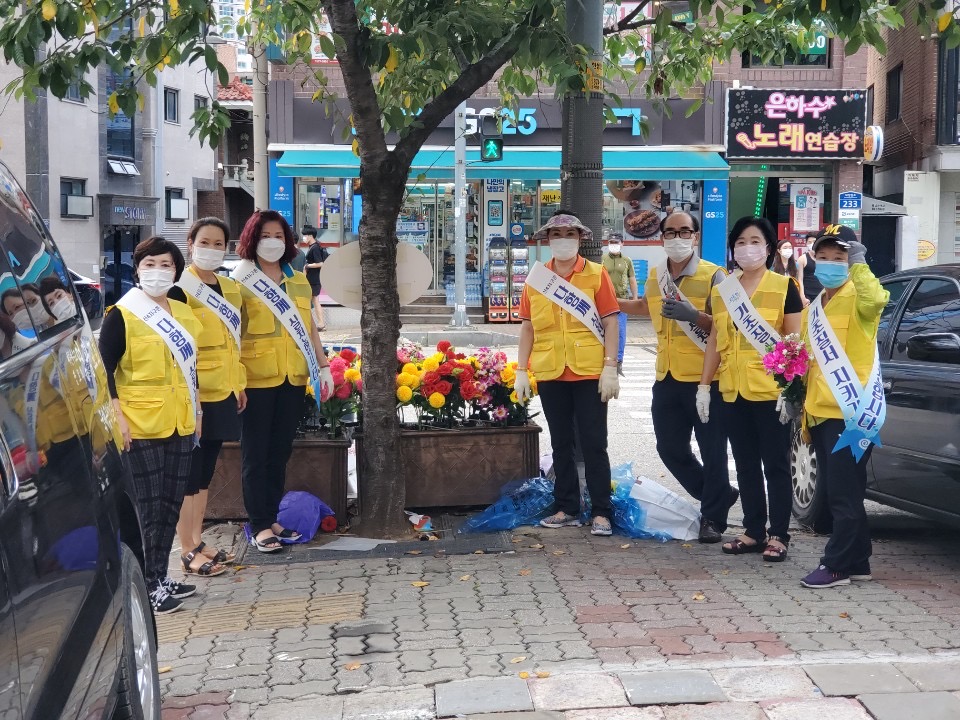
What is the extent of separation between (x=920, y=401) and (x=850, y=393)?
79 centimetres

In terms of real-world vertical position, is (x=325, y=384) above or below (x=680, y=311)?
below

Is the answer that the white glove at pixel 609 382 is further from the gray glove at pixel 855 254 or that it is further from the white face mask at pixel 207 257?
the white face mask at pixel 207 257

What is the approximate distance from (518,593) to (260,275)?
7.07 ft

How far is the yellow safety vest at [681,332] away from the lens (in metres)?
6.81

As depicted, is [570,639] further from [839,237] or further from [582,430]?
[839,237]

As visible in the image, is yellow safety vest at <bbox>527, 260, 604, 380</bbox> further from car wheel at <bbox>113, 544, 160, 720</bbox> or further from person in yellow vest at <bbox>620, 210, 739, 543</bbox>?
car wheel at <bbox>113, 544, 160, 720</bbox>

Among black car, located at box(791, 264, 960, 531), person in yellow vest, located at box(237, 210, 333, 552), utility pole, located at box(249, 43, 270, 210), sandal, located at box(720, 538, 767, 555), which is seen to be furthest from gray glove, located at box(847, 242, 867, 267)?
utility pole, located at box(249, 43, 270, 210)

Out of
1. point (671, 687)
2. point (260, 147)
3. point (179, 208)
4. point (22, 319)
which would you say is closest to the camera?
point (22, 319)

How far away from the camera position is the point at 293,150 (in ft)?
79.4

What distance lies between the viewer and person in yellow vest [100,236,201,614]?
543 cm

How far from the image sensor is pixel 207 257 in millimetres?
6109

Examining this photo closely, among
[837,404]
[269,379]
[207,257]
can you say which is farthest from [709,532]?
[207,257]

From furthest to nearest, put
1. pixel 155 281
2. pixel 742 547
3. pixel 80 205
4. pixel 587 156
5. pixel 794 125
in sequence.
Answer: pixel 80 205
pixel 794 125
pixel 587 156
pixel 742 547
pixel 155 281

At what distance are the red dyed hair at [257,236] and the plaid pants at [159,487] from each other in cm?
132
